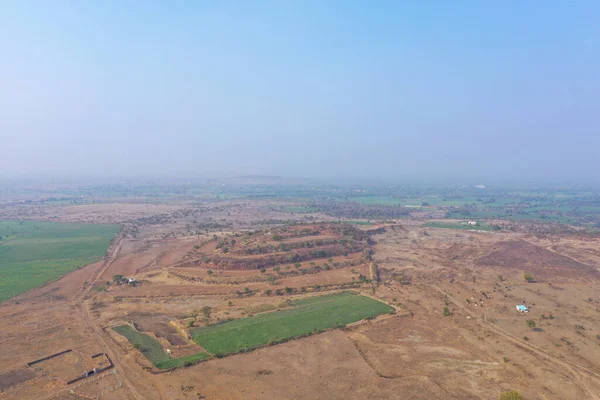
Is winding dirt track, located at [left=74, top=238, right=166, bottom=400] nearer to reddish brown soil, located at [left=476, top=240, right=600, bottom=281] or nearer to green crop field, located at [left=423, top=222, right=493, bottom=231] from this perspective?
reddish brown soil, located at [left=476, top=240, right=600, bottom=281]

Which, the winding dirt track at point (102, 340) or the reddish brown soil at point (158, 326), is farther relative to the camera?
the reddish brown soil at point (158, 326)

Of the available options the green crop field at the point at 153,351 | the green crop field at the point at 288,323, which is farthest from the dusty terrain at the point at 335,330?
the green crop field at the point at 288,323

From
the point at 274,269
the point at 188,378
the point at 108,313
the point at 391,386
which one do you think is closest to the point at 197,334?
the point at 188,378

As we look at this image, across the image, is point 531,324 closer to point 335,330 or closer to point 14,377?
point 335,330

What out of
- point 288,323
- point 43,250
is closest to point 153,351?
point 288,323

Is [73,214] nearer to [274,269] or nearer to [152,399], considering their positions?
[274,269]

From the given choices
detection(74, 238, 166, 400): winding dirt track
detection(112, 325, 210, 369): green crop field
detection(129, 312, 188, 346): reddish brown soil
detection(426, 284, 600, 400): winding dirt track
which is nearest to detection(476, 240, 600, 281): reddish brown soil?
detection(426, 284, 600, 400): winding dirt track

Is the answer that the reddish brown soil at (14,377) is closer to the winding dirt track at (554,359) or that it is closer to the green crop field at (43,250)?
the green crop field at (43,250)
